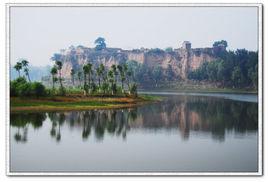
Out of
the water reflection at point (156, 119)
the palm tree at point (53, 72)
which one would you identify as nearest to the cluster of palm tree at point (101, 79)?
the palm tree at point (53, 72)

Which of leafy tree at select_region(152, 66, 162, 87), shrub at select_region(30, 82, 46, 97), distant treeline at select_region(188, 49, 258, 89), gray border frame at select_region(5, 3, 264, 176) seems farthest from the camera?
leafy tree at select_region(152, 66, 162, 87)

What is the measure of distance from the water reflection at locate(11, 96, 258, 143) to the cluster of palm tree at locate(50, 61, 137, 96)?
0.69 ft

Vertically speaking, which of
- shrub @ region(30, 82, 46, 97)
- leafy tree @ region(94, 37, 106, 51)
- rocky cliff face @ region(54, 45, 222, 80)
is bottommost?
shrub @ region(30, 82, 46, 97)

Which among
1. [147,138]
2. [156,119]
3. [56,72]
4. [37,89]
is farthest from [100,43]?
[147,138]

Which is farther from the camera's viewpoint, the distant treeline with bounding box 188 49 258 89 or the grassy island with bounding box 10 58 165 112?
the grassy island with bounding box 10 58 165 112

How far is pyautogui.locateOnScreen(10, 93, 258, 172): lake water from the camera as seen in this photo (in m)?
4.70

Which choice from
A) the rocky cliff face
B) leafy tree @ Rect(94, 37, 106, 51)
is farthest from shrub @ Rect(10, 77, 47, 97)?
leafy tree @ Rect(94, 37, 106, 51)

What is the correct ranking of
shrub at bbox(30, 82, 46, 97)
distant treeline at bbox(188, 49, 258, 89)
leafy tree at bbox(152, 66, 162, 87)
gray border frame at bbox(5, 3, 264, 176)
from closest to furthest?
1. gray border frame at bbox(5, 3, 264, 176)
2. distant treeline at bbox(188, 49, 258, 89)
3. shrub at bbox(30, 82, 46, 97)
4. leafy tree at bbox(152, 66, 162, 87)

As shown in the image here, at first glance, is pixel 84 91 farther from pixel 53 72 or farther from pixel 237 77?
pixel 237 77

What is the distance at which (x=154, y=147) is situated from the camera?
4.81 metres

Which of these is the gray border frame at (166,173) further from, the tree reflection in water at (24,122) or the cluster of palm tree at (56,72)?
the cluster of palm tree at (56,72)

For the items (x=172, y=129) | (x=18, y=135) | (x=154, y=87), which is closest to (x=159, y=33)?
(x=154, y=87)

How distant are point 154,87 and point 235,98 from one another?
771 mm

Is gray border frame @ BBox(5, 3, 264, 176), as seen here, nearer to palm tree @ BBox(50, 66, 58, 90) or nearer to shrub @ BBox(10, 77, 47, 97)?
shrub @ BBox(10, 77, 47, 97)
